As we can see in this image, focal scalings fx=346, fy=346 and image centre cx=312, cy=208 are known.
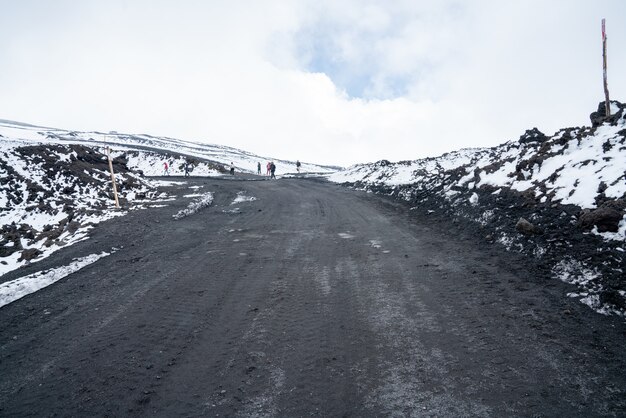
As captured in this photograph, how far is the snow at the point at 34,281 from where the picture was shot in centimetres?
617

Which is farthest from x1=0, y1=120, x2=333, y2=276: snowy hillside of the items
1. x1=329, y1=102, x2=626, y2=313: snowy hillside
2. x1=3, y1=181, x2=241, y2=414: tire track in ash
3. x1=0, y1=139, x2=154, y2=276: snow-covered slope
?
x1=329, y1=102, x2=626, y2=313: snowy hillside

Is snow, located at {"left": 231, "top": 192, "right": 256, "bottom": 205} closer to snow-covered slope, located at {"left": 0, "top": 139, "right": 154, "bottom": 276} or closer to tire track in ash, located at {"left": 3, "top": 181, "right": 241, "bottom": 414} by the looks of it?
snow-covered slope, located at {"left": 0, "top": 139, "right": 154, "bottom": 276}

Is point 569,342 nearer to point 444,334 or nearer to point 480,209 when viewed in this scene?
point 444,334

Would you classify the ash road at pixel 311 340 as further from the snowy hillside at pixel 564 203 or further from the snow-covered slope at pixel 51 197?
the snow-covered slope at pixel 51 197

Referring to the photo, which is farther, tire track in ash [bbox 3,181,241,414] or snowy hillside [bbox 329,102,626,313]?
snowy hillside [bbox 329,102,626,313]

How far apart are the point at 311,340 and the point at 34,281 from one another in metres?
5.90

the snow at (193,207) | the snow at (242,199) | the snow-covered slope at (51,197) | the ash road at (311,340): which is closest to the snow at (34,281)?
the ash road at (311,340)

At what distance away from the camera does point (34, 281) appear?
22.0ft

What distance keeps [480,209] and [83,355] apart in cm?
1005

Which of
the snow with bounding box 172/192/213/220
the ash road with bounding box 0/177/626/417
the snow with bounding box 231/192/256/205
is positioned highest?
the snow with bounding box 231/192/256/205

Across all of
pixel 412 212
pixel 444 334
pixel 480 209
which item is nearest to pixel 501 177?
pixel 480 209

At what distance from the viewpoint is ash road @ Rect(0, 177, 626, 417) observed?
3.29m

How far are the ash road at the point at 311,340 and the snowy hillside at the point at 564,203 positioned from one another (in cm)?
54

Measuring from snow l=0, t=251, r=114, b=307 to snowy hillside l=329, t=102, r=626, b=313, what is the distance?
9.30 m
